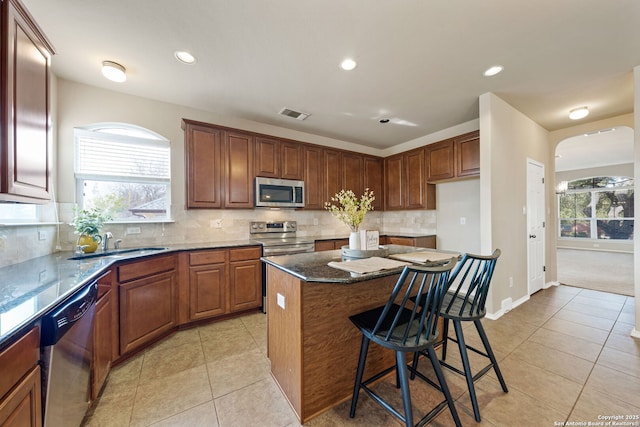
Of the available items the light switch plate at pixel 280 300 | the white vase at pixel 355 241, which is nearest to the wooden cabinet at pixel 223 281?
the light switch plate at pixel 280 300

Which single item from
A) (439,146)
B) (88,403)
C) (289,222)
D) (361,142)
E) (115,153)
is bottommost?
(88,403)

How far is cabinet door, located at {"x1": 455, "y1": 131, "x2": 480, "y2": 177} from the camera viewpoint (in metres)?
3.52

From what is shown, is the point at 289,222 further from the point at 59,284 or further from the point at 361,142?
the point at 59,284

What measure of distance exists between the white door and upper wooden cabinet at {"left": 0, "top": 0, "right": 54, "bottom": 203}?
525 centimetres

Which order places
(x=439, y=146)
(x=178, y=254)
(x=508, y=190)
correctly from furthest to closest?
(x=439, y=146) < (x=508, y=190) < (x=178, y=254)

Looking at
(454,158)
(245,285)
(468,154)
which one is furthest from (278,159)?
(468,154)

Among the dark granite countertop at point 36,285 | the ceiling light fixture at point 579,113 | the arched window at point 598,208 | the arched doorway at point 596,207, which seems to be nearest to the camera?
the dark granite countertop at point 36,285

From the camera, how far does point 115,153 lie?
2.92 metres

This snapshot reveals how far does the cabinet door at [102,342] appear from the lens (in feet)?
5.38

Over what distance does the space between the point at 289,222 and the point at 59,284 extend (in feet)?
9.37

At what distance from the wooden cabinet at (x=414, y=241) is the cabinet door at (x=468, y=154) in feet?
3.95

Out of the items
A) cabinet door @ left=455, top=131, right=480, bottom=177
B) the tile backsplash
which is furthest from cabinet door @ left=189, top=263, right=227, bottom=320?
cabinet door @ left=455, top=131, right=480, bottom=177

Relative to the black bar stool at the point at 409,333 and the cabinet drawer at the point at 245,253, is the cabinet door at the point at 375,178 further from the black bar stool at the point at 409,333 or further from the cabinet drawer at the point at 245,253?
the black bar stool at the point at 409,333

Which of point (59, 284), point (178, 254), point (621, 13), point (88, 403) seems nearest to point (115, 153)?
point (178, 254)
